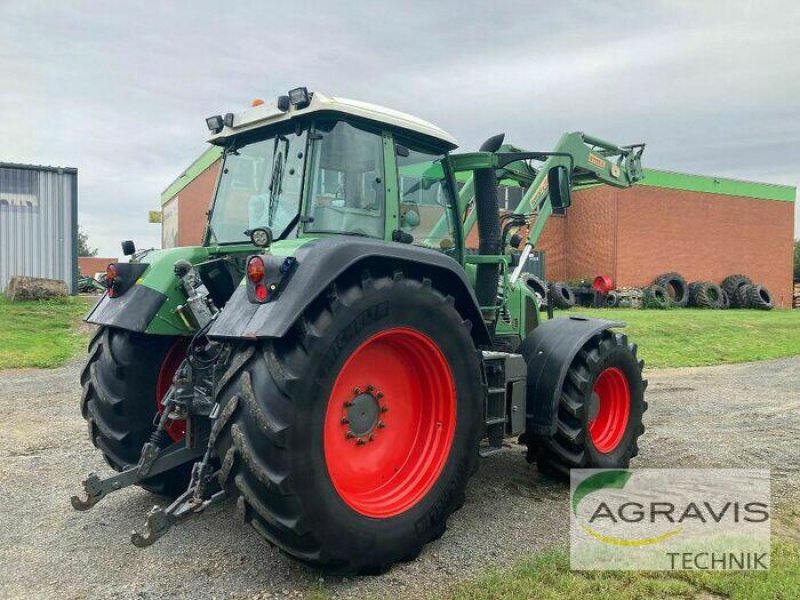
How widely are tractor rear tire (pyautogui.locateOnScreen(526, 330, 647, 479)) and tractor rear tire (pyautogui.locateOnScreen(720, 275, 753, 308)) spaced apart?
27.6 m

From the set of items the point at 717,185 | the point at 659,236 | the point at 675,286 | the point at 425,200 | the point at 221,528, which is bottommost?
the point at 221,528

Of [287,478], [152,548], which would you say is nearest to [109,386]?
[152,548]

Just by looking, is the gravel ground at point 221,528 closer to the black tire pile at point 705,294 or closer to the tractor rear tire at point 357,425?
the tractor rear tire at point 357,425

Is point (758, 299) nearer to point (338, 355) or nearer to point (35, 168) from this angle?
point (35, 168)

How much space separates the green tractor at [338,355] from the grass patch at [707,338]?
913cm

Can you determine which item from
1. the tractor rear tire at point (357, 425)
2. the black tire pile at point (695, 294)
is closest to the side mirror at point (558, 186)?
the tractor rear tire at point (357, 425)

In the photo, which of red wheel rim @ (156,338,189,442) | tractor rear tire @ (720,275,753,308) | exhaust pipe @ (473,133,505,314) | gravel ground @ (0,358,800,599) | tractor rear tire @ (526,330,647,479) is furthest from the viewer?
tractor rear tire @ (720,275,753,308)

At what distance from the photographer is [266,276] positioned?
335 cm

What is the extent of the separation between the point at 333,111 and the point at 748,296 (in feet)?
100

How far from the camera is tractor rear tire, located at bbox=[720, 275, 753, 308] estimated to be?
30.3 metres

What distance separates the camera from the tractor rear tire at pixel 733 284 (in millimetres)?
30312

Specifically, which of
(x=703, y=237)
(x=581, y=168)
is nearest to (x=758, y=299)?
(x=703, y=237)

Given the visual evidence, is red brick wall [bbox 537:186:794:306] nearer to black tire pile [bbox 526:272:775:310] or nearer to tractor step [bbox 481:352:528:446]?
black tire pile [bbox 526:272:775:310]

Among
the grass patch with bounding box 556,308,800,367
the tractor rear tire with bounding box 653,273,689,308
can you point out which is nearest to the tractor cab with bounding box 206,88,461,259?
the grass patch with bounding box 556,308,800,367
